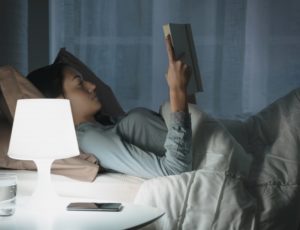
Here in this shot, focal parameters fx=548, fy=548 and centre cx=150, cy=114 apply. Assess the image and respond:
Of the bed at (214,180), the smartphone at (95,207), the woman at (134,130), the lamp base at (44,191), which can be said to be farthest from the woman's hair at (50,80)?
the smartphone at (95,207)

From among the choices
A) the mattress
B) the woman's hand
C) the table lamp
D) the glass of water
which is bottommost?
the mattress

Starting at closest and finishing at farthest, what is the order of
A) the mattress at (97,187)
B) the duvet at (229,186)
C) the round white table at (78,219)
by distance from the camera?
the round white table at (78,219), the duvet at (229,186), the mattress at (97,187)

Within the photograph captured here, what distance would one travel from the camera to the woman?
63.2 inches

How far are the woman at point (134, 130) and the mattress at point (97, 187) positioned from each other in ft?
0.13

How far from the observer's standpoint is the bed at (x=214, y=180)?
1.52 m

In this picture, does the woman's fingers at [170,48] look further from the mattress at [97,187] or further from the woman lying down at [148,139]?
the mattress at [97,187]

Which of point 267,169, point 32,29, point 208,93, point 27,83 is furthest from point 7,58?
point 267,169

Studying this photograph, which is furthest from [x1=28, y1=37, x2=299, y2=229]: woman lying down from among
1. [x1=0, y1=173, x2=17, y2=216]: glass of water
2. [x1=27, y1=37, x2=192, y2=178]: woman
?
[x1=0, y1=173, x2=17, y2=216]: glass of water

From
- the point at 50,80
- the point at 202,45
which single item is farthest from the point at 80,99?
the point at 202,45

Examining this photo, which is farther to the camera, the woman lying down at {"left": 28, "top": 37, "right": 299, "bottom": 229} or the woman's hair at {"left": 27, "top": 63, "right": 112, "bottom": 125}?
the woman's hair at {"left": 27, "top": 63, "right": 112, "bottom": 125}

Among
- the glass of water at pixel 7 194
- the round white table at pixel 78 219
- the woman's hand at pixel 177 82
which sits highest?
the woman's hand at pixel 177 82

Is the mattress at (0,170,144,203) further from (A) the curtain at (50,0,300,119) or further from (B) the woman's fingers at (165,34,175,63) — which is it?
(A) the curtain at (50,0,300,119)

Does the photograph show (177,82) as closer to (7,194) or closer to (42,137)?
(42,137)

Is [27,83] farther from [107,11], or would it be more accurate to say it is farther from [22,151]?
[107,11]
